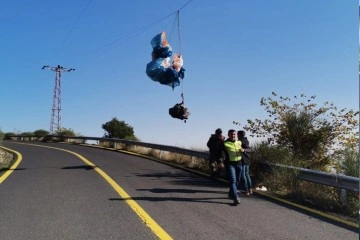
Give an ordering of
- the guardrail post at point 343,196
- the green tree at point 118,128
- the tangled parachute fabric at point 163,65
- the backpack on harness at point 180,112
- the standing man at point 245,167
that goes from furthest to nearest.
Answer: the green tree at point 118,128, the backpack on harness at point 180,112, the tangled parachute fabric at point 163,65, the standing man at point 245,167, the guardrail post at point 343,196

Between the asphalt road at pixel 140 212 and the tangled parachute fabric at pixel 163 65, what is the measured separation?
3.02 metres

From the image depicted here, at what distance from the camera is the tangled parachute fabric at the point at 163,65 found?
1299 centimetres

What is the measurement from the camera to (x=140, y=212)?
830cm

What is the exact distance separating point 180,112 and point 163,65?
1.58 meters

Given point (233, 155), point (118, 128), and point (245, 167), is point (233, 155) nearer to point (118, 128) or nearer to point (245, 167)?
point (245, 167)

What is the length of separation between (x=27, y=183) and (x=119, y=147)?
17.0 meters

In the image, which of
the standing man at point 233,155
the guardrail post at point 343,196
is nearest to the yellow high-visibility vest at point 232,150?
the standing man at point 233,155

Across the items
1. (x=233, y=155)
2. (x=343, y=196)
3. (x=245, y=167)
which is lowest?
(x=343, y=196)

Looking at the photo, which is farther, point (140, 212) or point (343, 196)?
point (343, 196)

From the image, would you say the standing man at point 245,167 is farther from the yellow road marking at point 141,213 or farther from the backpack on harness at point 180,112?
the yellow road marking at point 141,213

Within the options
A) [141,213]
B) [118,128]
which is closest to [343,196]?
[141,213]

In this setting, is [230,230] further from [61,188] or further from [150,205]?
[61,188]

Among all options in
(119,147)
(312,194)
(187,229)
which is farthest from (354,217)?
(119,147)

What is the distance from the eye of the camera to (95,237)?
658cm
